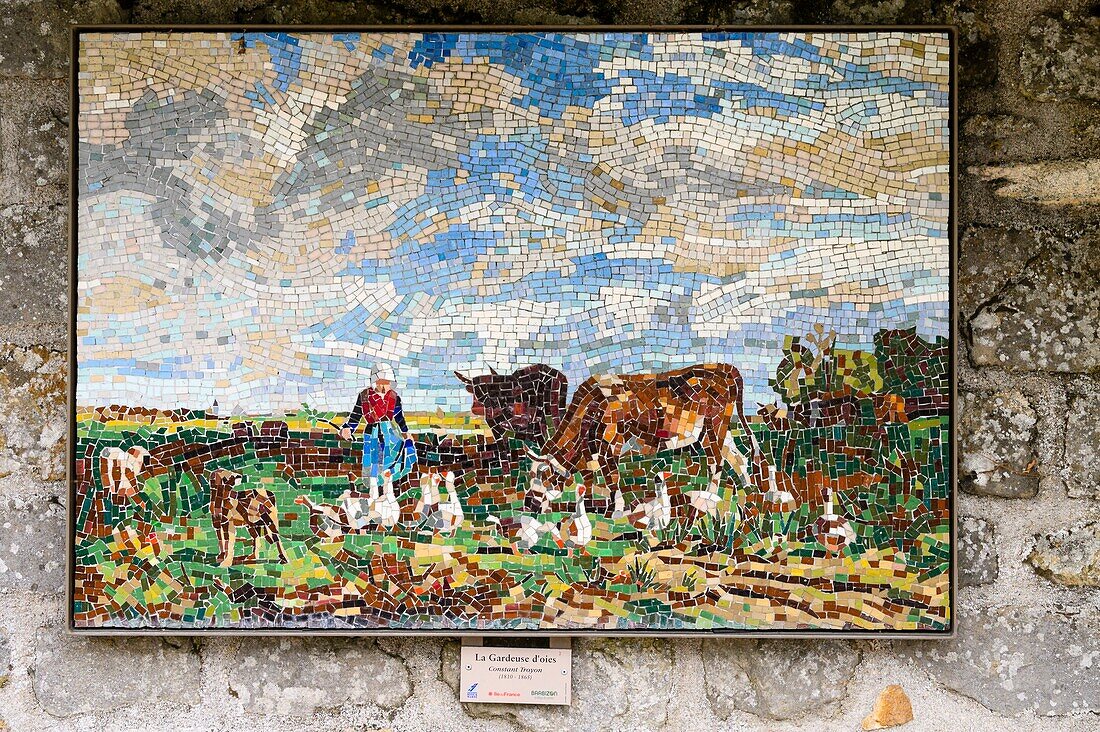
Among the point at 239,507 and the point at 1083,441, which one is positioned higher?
the point at 1083,441

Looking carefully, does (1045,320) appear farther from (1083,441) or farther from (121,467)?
(121,467)

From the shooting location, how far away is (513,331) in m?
1.14

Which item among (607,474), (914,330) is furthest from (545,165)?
(914,330)

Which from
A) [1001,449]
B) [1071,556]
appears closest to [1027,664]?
[1071,556]

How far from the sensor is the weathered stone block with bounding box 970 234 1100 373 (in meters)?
1.17

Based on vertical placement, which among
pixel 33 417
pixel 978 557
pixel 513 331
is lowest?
pixel 978 557

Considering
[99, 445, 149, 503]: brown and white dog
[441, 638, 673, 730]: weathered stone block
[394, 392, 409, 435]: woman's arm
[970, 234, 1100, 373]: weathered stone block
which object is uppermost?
[970, 234, 1100, 373]: weathered stone block

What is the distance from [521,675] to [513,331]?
54 centimetres

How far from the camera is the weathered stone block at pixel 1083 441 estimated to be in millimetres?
1174

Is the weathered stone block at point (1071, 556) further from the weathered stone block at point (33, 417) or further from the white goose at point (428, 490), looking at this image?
the weathered stone block at point (33, 417)

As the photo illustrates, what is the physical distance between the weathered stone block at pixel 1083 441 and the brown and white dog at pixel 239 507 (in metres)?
1.25

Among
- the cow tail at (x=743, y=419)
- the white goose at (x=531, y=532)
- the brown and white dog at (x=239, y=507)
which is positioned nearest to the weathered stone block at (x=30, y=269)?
the brown and white dog at (x=239, y=507)

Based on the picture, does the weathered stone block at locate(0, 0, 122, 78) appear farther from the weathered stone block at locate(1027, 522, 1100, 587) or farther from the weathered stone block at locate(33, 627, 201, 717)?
the weathered stone block at locate(1027, 522, 1100, 587)

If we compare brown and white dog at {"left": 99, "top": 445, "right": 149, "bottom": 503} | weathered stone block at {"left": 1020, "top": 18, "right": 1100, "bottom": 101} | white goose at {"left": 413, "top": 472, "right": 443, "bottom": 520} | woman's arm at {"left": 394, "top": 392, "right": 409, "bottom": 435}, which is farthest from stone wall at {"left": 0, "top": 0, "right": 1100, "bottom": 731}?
woman's arm at {"left": 394, "top": 392, "right": 409, "bottom": 435}
